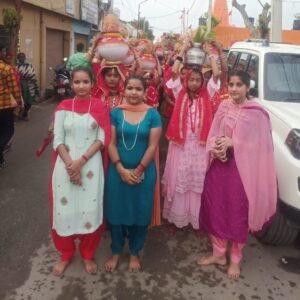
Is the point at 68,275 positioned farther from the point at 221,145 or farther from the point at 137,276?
the point at 221,145

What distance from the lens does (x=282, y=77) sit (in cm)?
429

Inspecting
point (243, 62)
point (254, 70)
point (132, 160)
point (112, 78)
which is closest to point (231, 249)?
point (132, 160)

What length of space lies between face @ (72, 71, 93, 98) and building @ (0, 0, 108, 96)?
7876mm

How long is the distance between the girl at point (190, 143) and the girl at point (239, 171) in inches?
10.1

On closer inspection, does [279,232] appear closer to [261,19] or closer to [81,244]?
[81,244]

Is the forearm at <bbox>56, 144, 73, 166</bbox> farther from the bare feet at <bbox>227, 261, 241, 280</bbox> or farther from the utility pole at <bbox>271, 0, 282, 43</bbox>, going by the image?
the utility pole at <bbox>271, 0, 282, 43</bbox>

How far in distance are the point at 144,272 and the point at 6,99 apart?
3.44 m

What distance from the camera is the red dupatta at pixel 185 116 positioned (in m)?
3.41

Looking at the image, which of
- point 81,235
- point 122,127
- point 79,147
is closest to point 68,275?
point 81,235

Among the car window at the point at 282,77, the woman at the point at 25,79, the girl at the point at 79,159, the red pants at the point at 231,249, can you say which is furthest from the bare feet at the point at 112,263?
the woman at the point at 25,79

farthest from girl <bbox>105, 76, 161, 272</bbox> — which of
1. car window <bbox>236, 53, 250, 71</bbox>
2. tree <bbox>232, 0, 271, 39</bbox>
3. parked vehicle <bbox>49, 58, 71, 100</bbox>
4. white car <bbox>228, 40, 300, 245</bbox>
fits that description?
tree <bbox>232, 0, 271, 39</bbox>

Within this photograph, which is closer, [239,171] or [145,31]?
[239,171]

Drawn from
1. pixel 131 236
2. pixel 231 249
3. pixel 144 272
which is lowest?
pixel 144 272

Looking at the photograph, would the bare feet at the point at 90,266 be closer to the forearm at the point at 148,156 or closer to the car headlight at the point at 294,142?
the forearm at the point at 148,156
